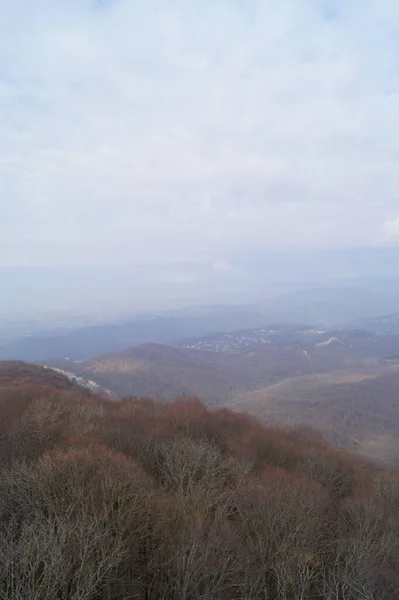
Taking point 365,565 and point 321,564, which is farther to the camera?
point 321,564

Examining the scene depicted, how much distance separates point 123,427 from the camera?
2986 centimetres

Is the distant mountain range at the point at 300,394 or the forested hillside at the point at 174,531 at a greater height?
the forested hillside at the point at 174,531

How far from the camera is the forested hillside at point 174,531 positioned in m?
10.7

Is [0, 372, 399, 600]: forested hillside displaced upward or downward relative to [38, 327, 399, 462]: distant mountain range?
upward

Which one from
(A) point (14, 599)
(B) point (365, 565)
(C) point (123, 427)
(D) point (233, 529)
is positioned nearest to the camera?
(A) point (14, 599)

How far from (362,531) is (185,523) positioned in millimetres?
8896

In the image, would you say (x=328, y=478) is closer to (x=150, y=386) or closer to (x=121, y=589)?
(x=121, y=589)

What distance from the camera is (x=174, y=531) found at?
563 inches

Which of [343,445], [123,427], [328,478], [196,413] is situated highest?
[123,427]

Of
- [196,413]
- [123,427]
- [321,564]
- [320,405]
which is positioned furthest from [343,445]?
[321,564]

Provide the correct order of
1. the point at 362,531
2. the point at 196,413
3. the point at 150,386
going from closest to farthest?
the point at 362,531
the point at 196,413
the point at 150,386

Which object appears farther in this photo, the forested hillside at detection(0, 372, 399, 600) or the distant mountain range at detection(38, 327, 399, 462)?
the distant mountain range at detection(38, 327, 399, 462)

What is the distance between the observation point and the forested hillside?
35.0 ft

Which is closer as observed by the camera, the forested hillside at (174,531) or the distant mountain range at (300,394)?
the forested hillside at (174,531)
